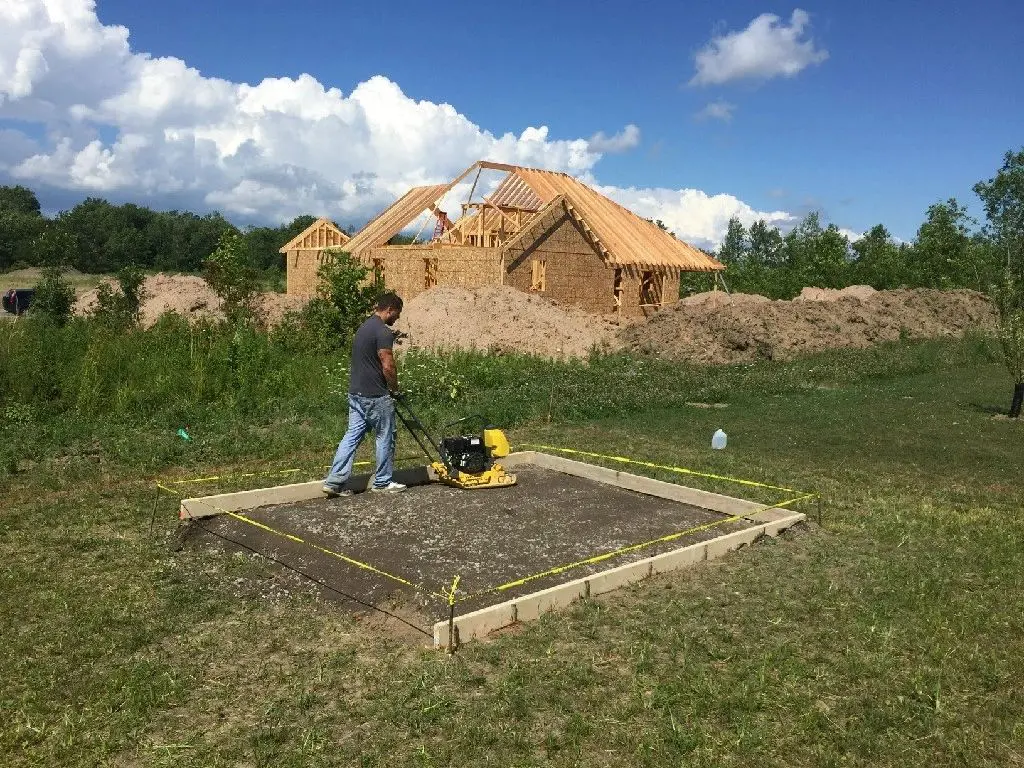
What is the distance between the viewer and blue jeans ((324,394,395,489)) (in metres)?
8.31

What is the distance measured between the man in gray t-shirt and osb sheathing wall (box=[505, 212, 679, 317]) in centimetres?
1766

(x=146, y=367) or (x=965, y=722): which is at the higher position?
(x=146, y=367)

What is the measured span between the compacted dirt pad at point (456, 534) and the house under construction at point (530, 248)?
50.8ft

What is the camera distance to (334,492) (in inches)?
334

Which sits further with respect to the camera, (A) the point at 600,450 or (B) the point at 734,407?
(B) the point at 734,407

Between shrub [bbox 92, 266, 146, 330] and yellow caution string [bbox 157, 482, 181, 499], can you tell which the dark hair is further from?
shrub [bbox 92, 266, 146, 330]

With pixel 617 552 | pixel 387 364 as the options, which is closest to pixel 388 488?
pixel 387 364

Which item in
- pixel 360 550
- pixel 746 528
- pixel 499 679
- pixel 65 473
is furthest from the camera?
pixel 65 473

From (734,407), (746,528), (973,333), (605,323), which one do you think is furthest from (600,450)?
(973,333)

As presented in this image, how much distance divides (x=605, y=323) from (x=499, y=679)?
22578mm

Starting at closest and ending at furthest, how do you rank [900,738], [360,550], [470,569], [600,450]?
1. [900,738]
2. [470,569]
3. [360,550]
4. [600,450]

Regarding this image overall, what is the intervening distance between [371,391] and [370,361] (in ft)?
0.98

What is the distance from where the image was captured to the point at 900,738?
4141mm

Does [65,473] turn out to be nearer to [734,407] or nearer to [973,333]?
[734,407]
